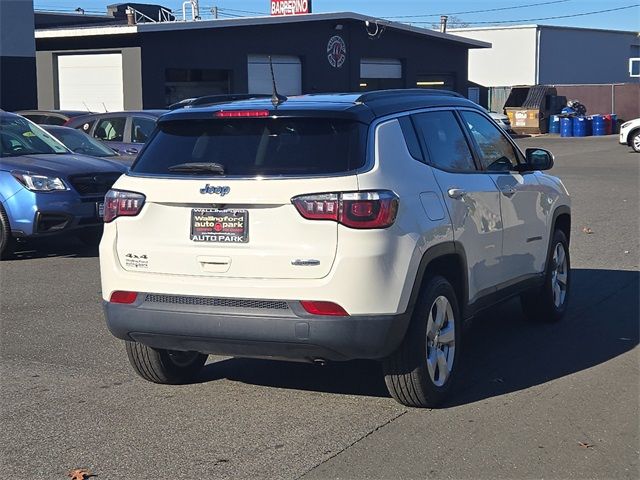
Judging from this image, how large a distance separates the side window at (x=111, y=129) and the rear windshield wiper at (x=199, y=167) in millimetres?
11151

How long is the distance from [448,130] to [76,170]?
6.28 m

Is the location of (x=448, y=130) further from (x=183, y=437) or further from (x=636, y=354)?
(x=183, y=437)

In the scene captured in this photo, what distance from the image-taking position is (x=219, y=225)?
539 cm

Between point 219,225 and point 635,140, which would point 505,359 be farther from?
point 635,140

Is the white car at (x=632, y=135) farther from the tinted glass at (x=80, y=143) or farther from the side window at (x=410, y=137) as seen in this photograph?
the side window at (x=410, y=137)

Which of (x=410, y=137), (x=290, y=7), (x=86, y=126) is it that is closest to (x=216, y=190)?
(x=410, y=137)

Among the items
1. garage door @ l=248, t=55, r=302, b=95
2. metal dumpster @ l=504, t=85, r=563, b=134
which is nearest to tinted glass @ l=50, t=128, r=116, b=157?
garage door @ l=248, t=55, r=302, b=95

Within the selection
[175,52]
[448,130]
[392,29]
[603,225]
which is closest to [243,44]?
[175,52]

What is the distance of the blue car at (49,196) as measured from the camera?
11242 mm

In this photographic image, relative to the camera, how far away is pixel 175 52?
31.4 m

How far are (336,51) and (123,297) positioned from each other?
107 feet

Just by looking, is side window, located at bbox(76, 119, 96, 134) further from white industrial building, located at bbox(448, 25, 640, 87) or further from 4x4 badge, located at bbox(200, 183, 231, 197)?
white industrial building, located at bbox(448, 25, 640, 87)

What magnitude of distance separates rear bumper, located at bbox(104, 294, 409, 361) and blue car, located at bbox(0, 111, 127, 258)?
6.05 metres

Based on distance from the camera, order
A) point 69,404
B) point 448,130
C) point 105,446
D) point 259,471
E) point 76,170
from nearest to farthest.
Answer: point 259,471
point 105,446
point 69,404
point 448,130
point 76,170
